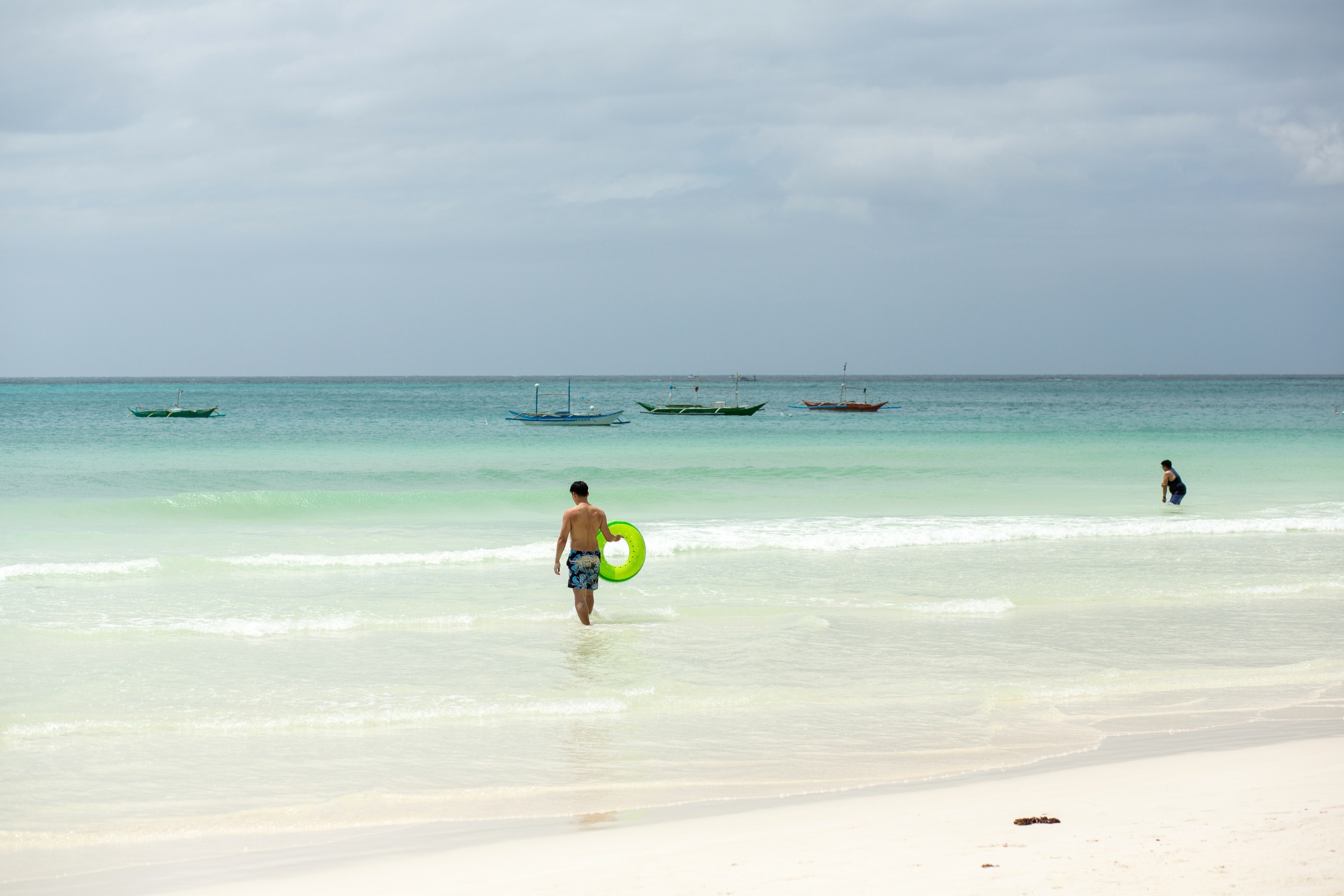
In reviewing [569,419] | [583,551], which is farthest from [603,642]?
[569,419]

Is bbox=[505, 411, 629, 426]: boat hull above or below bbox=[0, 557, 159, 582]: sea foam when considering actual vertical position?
above

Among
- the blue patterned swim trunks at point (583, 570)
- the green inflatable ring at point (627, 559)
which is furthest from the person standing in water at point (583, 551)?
the green inflatable ring at point (627, 559)

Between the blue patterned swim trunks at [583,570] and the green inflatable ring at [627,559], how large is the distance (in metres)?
0.84

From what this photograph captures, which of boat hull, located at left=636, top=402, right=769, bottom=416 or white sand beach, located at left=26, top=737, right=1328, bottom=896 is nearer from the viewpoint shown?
white sand beach, located at left=26, top=737, right=1328, bottom=896

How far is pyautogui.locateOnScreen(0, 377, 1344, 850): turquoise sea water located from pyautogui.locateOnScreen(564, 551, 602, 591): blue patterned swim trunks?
Answer: 17.4 inches

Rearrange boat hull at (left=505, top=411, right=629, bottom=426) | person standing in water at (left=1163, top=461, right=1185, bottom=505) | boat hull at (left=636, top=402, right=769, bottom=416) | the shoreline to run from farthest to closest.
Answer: boat hull at (left=636, top=402, right=769, bottom=416) < boat hull at (left=505, top=411, right=629, bottom=426) < person standing in water at (left=1163, top=461, right=1185, bottom=505) < the shoreline

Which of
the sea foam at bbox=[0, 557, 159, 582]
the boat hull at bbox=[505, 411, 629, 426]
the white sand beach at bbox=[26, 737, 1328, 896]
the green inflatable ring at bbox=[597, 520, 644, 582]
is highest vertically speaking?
the boat hull at bbox=[505, 411, 629, 426]

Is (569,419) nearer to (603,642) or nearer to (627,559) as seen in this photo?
(627,559)

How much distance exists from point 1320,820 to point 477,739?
180 inches

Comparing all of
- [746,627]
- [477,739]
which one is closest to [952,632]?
[746,627]

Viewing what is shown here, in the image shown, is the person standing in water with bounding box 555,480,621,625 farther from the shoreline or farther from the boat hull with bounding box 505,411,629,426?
the boat hull with bounding box 505,411,629,426

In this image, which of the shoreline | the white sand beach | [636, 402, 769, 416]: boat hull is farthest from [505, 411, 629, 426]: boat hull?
the white sand beach

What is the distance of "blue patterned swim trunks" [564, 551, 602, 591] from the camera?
1014 cm

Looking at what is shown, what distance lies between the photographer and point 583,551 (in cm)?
1018
